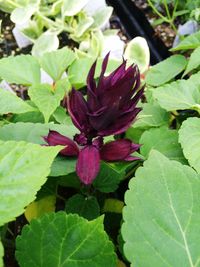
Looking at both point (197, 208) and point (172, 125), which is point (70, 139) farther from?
point (172, 125)

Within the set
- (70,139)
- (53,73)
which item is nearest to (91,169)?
(70,139)

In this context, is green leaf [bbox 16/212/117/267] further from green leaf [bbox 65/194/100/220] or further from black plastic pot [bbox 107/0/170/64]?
black plastic pot [bbox 107/0/170/64]

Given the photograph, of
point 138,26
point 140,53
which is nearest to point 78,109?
point 140,53

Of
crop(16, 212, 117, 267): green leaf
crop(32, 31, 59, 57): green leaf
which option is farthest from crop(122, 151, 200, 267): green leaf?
crop(32, 31, 59, 57): green leaf

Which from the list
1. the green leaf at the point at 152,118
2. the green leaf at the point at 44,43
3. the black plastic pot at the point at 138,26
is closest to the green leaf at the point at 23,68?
the green leaf at the point at 152,118

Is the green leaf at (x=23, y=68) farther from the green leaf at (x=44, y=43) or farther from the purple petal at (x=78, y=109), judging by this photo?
the green leaf at (x=44, y=43)

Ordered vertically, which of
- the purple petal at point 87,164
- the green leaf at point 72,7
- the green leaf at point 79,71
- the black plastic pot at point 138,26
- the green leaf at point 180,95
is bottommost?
the black plastic pot at point 138,26
